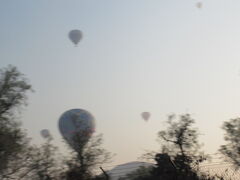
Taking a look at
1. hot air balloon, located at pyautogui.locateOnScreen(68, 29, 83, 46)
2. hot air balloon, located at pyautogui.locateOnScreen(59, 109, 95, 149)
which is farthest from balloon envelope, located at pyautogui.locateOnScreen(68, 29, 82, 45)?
hot air balloon, located at pyautogui.locateOnScreen(59, 109, 95, 149)

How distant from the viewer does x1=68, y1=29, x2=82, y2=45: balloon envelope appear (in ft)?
202

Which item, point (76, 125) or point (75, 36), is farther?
point (76, 125)

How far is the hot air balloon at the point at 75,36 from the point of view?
61688 millimetres

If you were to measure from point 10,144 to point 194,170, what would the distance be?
17.4 metres

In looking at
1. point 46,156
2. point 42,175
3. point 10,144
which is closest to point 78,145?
point 46,156

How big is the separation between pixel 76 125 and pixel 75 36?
15476 mm

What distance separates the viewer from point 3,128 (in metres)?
37.5

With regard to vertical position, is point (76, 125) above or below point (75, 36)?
below

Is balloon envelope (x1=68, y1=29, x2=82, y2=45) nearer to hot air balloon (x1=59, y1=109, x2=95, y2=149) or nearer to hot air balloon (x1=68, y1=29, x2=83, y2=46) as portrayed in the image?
hot air balloon (x1=68, y1=29, x2=83, y2=46)

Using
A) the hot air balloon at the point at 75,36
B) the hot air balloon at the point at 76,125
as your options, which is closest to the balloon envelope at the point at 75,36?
the hot air balloon at the point at 75,36

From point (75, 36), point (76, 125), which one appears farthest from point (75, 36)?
point (76, 125)

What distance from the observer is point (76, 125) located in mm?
68125

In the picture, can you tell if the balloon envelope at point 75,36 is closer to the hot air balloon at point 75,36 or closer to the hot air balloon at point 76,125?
the hot air balloon at point 75,36

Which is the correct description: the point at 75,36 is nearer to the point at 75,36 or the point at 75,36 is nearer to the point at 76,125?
the point at 75,36
